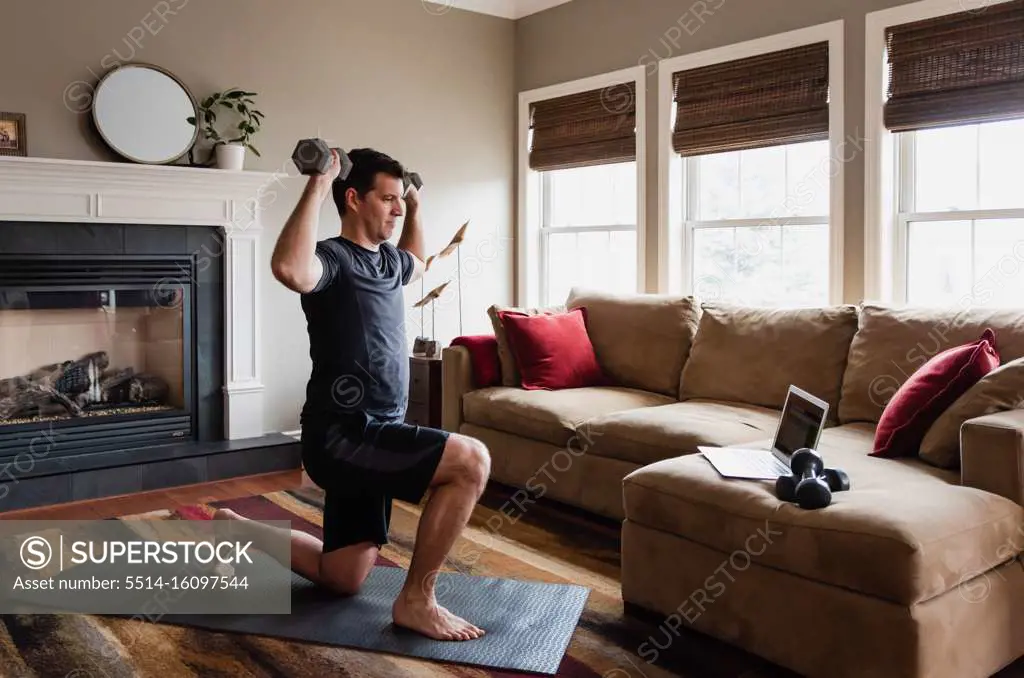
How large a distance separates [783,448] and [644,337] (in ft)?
5.29

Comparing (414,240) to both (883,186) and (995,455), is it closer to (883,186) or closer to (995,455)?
(995,455)

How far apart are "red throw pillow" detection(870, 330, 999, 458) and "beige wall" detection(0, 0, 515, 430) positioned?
3.24 meters

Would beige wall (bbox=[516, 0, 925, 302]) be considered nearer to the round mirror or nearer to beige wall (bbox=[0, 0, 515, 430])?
beige wall (bbox=[0, 0, 515, 430])

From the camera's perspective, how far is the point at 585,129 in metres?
5.42

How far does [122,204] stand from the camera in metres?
4.33

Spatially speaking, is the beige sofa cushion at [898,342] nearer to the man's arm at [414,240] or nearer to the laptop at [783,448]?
the laptop at [783,448]

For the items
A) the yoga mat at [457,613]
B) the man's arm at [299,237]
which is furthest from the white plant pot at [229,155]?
the man's arm at [299,237]

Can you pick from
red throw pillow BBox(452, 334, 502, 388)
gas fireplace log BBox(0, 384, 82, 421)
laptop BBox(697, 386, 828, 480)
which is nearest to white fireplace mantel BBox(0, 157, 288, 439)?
gas fireplace log BBox(0, 384, 82, 421)

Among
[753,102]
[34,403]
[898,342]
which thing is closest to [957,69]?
[753,102]

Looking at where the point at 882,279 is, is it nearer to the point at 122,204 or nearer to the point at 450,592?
the point at 450,592

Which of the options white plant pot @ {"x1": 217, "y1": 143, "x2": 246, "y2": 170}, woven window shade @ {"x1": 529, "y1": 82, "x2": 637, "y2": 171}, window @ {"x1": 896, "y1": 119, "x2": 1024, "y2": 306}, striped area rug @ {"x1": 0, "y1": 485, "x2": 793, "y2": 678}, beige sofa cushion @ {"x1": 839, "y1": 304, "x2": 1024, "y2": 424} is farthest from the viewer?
woven window shade @ {"x1": 529, "y1": 82, "x2": 637, "y2": 171}

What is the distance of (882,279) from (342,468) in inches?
106

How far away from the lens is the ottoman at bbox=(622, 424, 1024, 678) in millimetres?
2104

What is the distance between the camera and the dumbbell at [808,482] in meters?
2.30
